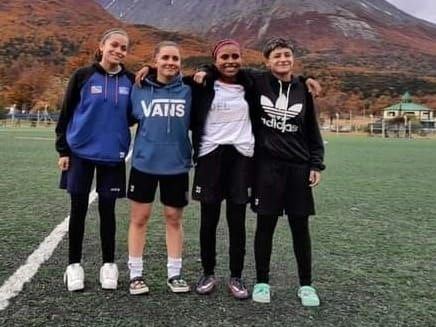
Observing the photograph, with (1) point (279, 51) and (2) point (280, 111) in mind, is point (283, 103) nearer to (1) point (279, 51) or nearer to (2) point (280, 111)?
(2) point (280, 111)

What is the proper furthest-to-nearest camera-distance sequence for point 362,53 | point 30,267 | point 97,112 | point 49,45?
point 362,53
point 49,45
point 30,267
point 97,112

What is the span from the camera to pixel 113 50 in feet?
12.9

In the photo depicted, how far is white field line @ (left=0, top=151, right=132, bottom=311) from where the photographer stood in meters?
3.76

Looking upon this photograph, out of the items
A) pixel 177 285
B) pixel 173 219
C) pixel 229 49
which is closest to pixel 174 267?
pixel 177 285

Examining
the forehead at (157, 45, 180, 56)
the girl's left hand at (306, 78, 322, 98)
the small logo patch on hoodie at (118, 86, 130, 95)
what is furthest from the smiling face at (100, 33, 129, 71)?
the girl's left hand at (306, 78, 322, 98)

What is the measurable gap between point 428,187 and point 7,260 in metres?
8.55

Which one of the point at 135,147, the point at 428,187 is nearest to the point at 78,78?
the point at 135,147

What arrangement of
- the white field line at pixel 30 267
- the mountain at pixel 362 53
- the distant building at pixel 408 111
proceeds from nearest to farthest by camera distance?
the white field line at pixel 30 267 < the distant building at pixel 408 111 < the mountain at pixel 362 53

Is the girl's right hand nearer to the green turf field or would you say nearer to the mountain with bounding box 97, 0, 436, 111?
the green turf field

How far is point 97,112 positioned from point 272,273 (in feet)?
5.50

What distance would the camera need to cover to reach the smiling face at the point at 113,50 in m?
3.95

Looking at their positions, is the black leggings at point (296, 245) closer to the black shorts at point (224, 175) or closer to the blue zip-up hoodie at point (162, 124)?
the black shorts at point (224, 175)

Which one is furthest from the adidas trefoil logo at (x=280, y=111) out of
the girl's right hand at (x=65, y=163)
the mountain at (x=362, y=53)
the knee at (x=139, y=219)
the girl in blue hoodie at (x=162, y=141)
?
the mountain at (x=362, y=53)

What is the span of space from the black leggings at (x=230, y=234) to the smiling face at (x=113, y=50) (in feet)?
3.40
